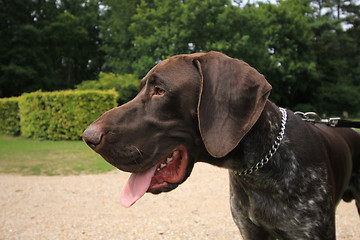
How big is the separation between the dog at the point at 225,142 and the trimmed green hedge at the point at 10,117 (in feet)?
55.4

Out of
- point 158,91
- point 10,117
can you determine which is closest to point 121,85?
point 10,117

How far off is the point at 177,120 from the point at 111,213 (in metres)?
3.52

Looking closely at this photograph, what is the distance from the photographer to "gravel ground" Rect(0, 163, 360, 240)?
4102 millimetres

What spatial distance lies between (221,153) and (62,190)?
17.6 feet

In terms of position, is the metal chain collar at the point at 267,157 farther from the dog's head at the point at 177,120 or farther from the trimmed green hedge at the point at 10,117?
the trimmed green hedge at the point at 10,117

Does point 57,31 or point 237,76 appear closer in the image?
point 237,76

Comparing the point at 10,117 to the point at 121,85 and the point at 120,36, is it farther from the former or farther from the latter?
the point at 120,36

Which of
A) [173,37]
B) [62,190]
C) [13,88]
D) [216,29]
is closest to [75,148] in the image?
[62,190]

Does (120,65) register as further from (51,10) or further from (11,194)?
(11,194)

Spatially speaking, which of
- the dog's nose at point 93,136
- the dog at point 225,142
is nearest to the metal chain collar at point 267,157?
the dog at point 225,142

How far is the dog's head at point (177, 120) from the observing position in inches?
69.0

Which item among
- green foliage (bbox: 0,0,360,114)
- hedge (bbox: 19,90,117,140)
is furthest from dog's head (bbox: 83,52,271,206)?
green foliage (bbox: 0,0,360,114)

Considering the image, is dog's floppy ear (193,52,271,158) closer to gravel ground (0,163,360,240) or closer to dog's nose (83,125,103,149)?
dog's nose (83,125,103,149)

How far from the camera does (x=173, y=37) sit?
74.2 ft
